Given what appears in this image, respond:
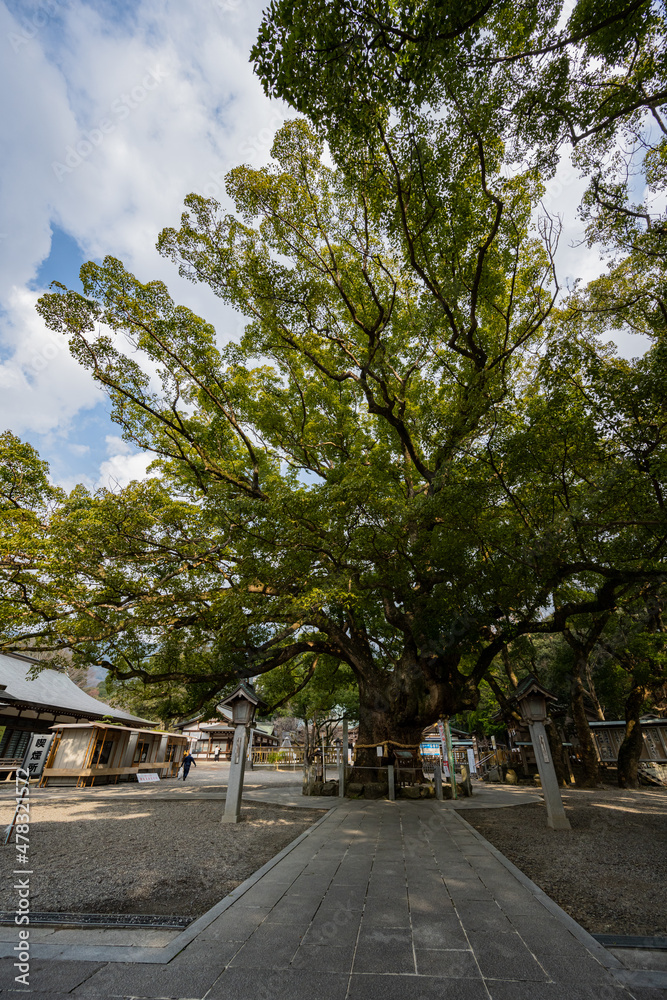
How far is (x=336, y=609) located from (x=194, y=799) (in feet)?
21.4

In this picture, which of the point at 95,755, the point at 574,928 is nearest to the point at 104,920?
the point at 574,928

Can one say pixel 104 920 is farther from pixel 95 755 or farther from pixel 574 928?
pixel 95 755

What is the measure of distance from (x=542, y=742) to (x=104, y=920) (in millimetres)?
7495

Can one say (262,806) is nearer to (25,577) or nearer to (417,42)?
(25,577)

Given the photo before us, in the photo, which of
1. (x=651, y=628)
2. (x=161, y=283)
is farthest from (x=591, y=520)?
(x=651, y=628)

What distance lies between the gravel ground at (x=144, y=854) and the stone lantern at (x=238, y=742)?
0.34m

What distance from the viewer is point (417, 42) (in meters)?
4.34

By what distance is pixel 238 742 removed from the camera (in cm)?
853

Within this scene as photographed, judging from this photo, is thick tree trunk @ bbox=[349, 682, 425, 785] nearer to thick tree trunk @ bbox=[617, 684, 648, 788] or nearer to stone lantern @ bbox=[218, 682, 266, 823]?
stone lantern @ bbox=[218, 682, 266, 823]

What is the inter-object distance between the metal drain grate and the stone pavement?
11.6 inches

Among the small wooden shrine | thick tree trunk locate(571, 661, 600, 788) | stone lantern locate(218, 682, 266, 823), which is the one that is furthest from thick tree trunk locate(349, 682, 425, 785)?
the small wooden shrine

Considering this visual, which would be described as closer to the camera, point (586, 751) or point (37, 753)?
point (586, 751)

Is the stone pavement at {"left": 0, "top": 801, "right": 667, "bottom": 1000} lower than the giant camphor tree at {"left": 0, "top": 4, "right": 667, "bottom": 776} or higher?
lower

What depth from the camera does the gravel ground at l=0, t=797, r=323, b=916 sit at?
162 inches
